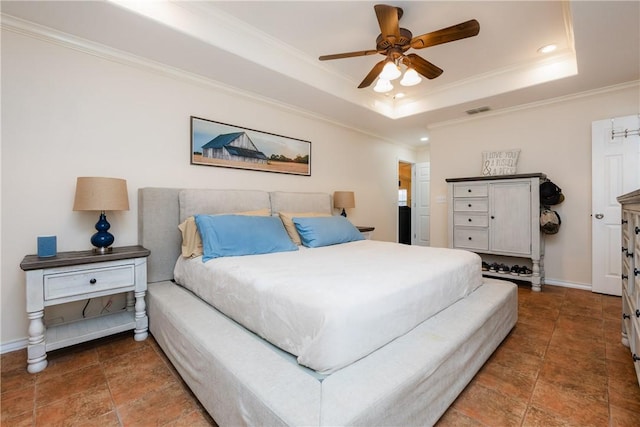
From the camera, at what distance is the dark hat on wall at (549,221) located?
3.47 m

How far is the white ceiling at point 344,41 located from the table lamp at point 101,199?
116 cm

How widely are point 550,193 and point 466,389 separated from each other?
3.04 meters

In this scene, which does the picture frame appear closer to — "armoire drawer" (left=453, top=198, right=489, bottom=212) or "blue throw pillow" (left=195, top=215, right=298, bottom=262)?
"blue throw pillow" (left=195, top=215, right=298, bottom=262)

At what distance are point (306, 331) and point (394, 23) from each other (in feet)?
6.79

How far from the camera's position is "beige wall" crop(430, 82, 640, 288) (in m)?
3.42

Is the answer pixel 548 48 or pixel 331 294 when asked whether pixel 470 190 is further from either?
pixel 331 294

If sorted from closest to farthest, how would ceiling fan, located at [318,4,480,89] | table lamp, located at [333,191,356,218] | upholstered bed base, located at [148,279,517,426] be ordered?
upholstered bed base, located at [148,279,517,426] → ceiling fan, located at [318,4,480,89] → table lamp, located at [333,191,356,218]

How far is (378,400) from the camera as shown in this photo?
3.39 ft

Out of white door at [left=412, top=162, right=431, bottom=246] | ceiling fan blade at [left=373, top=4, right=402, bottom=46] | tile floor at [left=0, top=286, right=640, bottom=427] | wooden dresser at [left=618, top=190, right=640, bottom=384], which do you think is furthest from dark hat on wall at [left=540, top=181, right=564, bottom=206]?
ceiling fan blade at [left=373, top=4, right=402, bottom=46]

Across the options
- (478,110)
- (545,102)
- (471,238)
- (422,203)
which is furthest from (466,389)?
(422,203)

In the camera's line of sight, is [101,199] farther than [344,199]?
No

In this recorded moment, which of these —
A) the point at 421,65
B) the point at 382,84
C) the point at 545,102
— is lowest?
→ the point at 382,84

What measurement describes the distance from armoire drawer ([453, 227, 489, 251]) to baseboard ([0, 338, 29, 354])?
15.1ft

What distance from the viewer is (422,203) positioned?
6.32 metres
